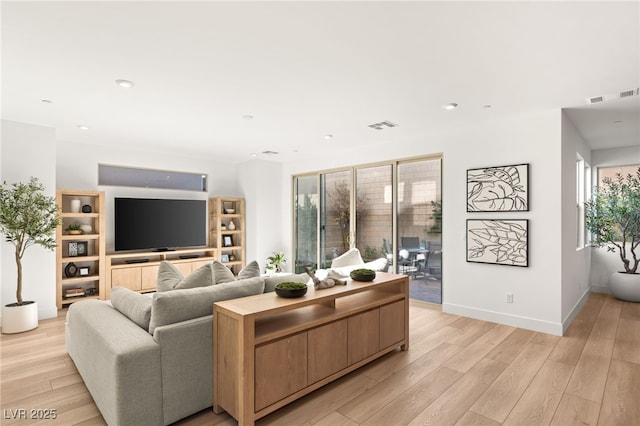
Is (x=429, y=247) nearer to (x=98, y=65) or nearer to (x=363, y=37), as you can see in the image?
(x=363, y=37)

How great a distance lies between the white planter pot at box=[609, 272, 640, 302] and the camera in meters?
5.09

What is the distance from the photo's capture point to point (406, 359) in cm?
320

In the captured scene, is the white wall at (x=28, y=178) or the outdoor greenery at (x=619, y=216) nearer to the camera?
the white wall at (x=28, y=178)

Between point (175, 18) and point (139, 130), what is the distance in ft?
10.3

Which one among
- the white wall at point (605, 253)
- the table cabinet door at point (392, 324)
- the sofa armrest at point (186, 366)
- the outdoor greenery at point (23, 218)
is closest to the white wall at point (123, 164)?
the outdoor greenery at point (23, 218)

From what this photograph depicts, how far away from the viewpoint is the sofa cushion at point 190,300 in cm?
226

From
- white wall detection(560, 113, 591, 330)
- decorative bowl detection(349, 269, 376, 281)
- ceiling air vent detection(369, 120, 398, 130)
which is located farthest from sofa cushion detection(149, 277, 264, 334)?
white wall detection(560, 113, 591, 330)

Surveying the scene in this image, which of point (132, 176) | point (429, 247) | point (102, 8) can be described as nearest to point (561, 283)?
point (429, 247)

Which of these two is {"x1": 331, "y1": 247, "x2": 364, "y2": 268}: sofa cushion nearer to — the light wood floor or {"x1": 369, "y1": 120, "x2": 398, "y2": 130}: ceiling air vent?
the light wood floor

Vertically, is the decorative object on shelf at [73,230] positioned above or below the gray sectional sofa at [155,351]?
above

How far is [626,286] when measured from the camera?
5148mm

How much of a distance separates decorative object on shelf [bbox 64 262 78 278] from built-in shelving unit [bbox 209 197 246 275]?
235 cm

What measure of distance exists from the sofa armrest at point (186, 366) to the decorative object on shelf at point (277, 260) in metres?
4.50

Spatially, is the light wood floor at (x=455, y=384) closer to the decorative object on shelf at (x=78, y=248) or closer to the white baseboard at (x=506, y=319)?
the white baseboard at (x=506, y=319)
